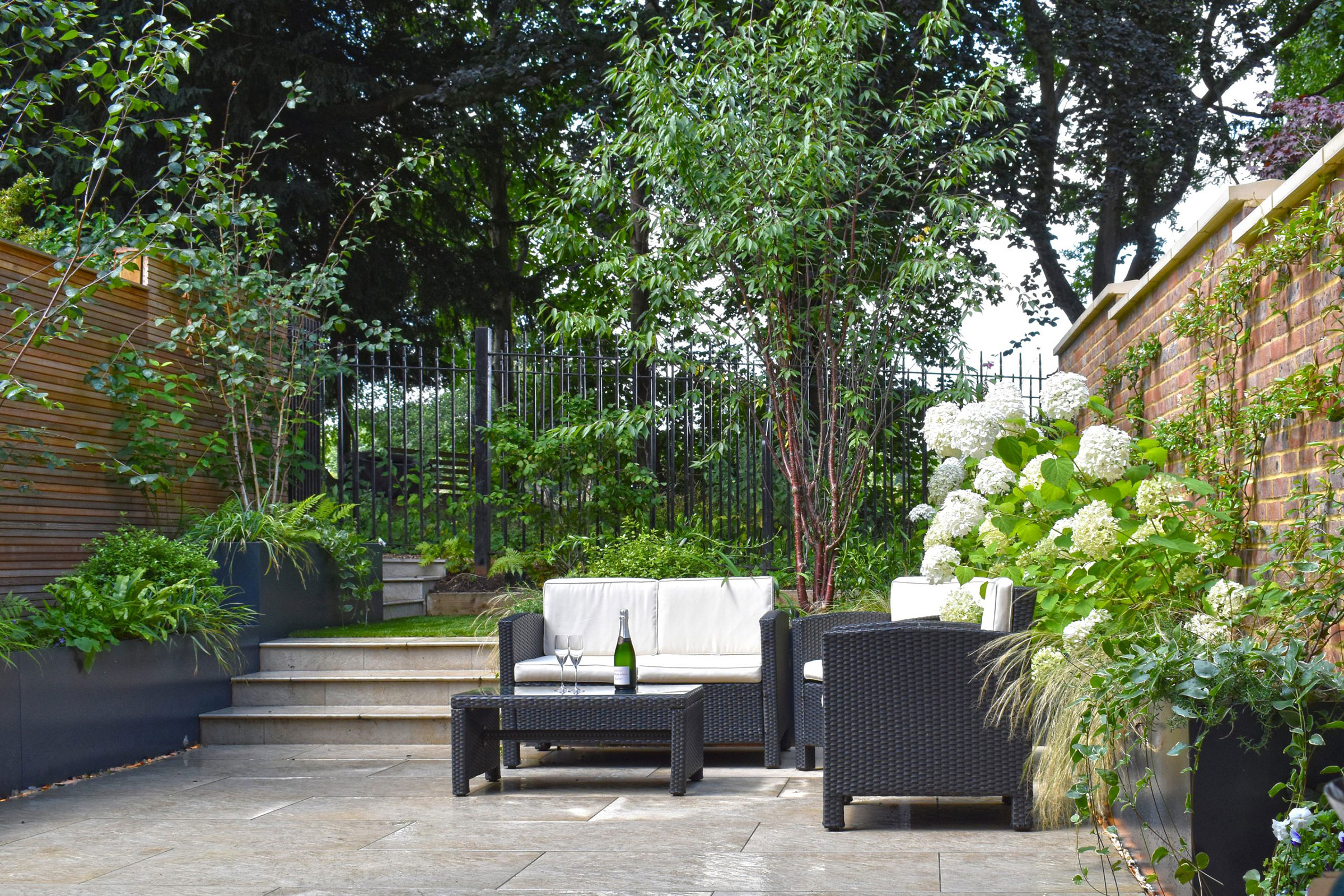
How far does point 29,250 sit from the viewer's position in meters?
5.69

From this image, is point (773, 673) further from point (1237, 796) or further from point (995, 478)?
point (1237, 796)

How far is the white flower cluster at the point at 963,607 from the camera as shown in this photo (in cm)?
489

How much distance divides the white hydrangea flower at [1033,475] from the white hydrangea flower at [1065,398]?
0.35 metres

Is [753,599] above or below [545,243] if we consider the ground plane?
below

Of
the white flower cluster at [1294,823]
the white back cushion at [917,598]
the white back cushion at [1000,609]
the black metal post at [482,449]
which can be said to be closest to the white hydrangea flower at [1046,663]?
the white back cushion at [1000,609]

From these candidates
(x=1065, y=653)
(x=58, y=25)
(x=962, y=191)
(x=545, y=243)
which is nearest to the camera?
(x=1065, y=653)

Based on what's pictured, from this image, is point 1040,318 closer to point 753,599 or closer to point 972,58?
point 972,58

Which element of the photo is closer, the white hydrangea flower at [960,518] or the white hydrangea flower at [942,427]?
the white hydrangea flower at [960,518]

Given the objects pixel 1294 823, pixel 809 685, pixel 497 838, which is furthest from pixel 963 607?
pixel 1294 823

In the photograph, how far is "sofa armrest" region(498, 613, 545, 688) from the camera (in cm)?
536

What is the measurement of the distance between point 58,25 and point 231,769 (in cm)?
337

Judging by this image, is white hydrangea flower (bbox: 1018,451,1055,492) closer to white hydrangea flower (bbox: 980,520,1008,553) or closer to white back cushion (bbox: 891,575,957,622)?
white hydrangea flower (bbox: 980,520,1008,553)

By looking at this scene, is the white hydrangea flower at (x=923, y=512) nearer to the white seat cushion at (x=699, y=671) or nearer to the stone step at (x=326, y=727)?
the white seat cushion at (x=699, y=671)

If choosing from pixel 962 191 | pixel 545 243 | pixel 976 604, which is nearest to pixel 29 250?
pixel 545 243
